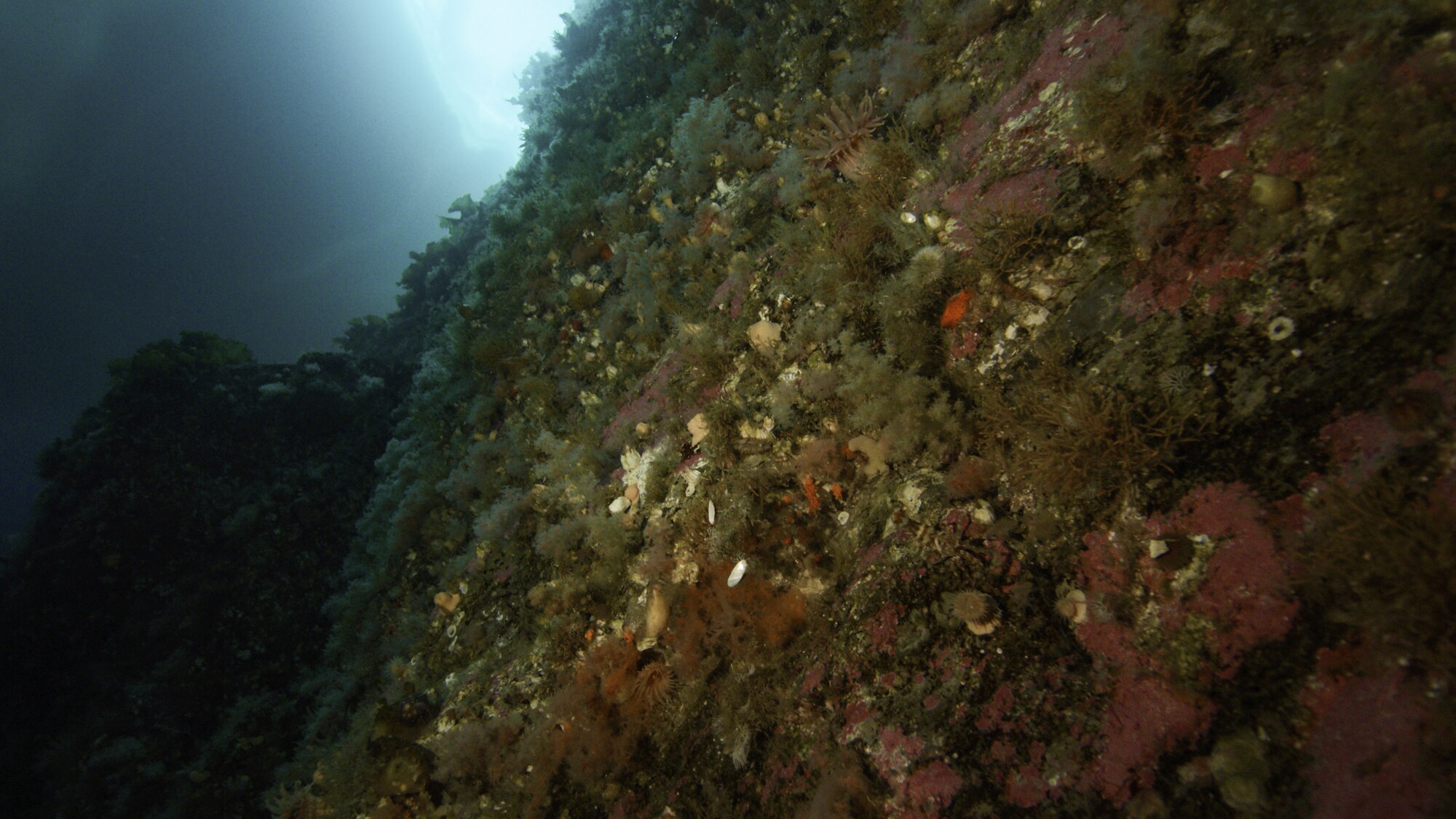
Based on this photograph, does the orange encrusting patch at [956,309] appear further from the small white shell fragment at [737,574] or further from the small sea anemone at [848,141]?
the small white shell fragment at [737,574]

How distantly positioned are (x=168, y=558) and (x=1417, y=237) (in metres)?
13.8

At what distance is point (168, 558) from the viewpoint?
8.51 metres

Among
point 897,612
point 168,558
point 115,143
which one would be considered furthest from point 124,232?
point 897,612

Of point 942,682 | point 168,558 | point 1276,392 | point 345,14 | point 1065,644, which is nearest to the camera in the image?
point 1276,392

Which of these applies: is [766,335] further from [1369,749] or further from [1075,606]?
[1369,749]

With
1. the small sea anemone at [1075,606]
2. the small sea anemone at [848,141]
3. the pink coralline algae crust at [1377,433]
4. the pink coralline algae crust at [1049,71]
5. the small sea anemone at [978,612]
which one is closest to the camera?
the pink coralline algae crust at [1377,433]

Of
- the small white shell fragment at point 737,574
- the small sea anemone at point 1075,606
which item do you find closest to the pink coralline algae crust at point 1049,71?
the small sea anemone at point 1075,606

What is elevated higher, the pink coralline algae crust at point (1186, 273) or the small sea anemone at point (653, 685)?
the pink coralline algae crust at point (1186, 273)

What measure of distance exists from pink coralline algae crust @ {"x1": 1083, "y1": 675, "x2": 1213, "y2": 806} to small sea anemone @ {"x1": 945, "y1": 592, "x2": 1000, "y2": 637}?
460mm

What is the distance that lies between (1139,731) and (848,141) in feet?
14.1

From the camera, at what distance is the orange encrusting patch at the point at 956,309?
3.01 m

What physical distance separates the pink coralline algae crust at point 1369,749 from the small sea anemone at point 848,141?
12.4 ft

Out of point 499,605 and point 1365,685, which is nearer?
point 1365,685

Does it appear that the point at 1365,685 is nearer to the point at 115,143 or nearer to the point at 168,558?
the point at 168,558
